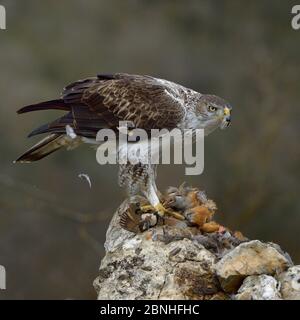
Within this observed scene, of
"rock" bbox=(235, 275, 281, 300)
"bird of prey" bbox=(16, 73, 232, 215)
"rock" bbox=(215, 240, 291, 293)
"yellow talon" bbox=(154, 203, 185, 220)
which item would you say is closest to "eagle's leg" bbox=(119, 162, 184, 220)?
"bird of prey" bbox=(16, 73, 232, 215)

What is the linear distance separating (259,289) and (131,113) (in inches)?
77.0

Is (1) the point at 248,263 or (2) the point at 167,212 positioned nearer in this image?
(1) the point at 248,263

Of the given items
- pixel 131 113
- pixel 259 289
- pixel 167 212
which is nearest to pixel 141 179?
pixel 167 212

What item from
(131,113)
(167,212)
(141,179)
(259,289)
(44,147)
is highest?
(131,113)

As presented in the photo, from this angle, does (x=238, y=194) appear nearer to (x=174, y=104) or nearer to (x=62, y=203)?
(x=62, y=203)

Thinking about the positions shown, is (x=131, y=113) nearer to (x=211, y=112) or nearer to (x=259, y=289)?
(x=211, y=112)

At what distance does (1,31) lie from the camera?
15992mm

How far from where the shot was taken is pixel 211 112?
23.4ft

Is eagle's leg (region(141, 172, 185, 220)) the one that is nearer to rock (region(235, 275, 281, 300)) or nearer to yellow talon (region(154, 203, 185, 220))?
yellow talon (region(154, 203, 185, 220))

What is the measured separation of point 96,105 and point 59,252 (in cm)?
652

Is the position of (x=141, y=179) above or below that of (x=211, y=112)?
below

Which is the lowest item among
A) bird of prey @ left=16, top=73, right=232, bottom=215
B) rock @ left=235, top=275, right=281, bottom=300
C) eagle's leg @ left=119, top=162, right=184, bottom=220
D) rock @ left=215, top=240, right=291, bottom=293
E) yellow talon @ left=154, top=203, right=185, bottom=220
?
rock @ left=235, top=275, right=281, bottom=300

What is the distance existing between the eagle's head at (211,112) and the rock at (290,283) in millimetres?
1614

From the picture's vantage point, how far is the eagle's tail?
287 inches
